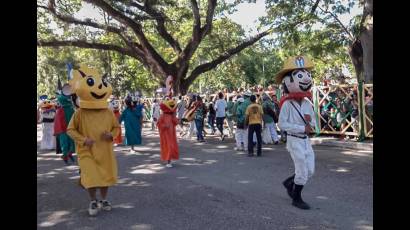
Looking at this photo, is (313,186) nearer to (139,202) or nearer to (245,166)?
(245,166)

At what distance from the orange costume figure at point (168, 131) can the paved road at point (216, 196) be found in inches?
13.0

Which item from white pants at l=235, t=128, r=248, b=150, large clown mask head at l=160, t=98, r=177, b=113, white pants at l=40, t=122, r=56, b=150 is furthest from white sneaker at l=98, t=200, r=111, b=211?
Answer: white pants at l=40, t=122, r=56, b=150

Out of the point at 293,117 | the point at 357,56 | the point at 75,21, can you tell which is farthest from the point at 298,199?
the point at 75,21

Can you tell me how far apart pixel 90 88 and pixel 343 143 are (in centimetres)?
856

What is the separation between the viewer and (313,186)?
714 cm

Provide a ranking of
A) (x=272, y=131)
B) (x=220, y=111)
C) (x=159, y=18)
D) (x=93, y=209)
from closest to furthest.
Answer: (x=93, y=209), (x=272, y=131), (x=220, y=111), (x=159, y=18)

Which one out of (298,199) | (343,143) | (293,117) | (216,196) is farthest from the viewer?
(343,143)

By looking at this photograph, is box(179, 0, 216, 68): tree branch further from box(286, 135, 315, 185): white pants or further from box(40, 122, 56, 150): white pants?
box(286, 135, 315, 185): white pants

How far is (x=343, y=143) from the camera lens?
39.4ft

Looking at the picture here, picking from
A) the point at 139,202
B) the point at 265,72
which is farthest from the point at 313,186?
the point at 265,72

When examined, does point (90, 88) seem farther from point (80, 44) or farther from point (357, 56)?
point (80, 44)

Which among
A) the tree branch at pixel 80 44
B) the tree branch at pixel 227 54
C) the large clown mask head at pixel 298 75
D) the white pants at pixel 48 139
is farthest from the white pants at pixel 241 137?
the tree branch at pixel 80 44
